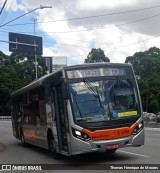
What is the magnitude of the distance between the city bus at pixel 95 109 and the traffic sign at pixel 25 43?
63.9ft

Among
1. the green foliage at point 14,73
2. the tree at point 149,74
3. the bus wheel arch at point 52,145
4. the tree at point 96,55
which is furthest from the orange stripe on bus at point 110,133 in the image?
the tree at point 96,55

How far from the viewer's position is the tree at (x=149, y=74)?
223 feet

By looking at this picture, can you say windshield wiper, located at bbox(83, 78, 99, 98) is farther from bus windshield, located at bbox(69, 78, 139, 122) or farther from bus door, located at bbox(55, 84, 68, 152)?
bus door, located at bbox(55, 84, 68, 152)

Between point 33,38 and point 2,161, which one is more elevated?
point 33,38

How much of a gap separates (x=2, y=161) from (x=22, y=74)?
8239 centimetres

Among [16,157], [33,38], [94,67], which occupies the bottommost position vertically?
[16,157]

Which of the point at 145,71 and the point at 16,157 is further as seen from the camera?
the point at 145,71

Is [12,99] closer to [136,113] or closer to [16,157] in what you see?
[16,157]

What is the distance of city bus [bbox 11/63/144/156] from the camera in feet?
42.8

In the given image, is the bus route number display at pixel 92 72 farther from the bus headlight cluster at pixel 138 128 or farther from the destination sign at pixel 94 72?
the bus headlight cluster at pixel 138 128

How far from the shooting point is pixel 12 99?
79.9 feet

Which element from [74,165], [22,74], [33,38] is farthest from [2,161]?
[22,74]

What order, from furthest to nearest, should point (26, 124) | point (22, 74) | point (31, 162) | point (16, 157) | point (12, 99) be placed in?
1. point (22, 74)
2. point (12, 99)
3. point (26, 124)
4. point (16, 157)
5. point (31, 162)

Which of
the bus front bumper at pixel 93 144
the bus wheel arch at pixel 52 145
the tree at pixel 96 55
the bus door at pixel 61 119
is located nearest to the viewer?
the bus front bumper at pixel 93 144
